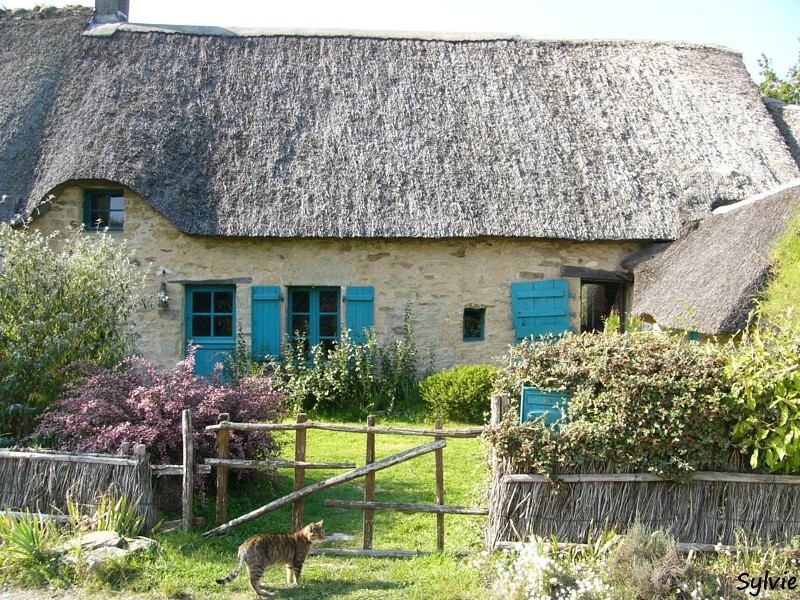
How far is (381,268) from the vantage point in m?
11.1

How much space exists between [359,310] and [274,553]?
6258 mm

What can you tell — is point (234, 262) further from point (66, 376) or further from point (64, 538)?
point (64, 538)

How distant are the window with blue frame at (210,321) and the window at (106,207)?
4.98 ft

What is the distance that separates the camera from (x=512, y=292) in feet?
36.6

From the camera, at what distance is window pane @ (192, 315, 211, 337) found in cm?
1124

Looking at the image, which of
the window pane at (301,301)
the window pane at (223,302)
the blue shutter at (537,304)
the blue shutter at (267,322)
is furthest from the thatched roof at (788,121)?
the window pane at (223,302)

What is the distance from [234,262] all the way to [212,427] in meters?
5.52

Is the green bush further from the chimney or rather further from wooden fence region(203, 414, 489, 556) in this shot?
the chimney

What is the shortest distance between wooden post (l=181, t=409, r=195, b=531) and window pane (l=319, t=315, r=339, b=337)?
5.61m

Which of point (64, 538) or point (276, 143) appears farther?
point (276, 143)

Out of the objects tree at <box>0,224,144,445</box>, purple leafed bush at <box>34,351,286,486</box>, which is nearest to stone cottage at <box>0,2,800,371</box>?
tree at <box>0,224,144,445</box>

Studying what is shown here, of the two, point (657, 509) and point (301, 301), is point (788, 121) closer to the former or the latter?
point (301, 301)

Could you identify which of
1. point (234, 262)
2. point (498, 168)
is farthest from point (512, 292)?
point (234, 262)

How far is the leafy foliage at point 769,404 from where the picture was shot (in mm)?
5020
